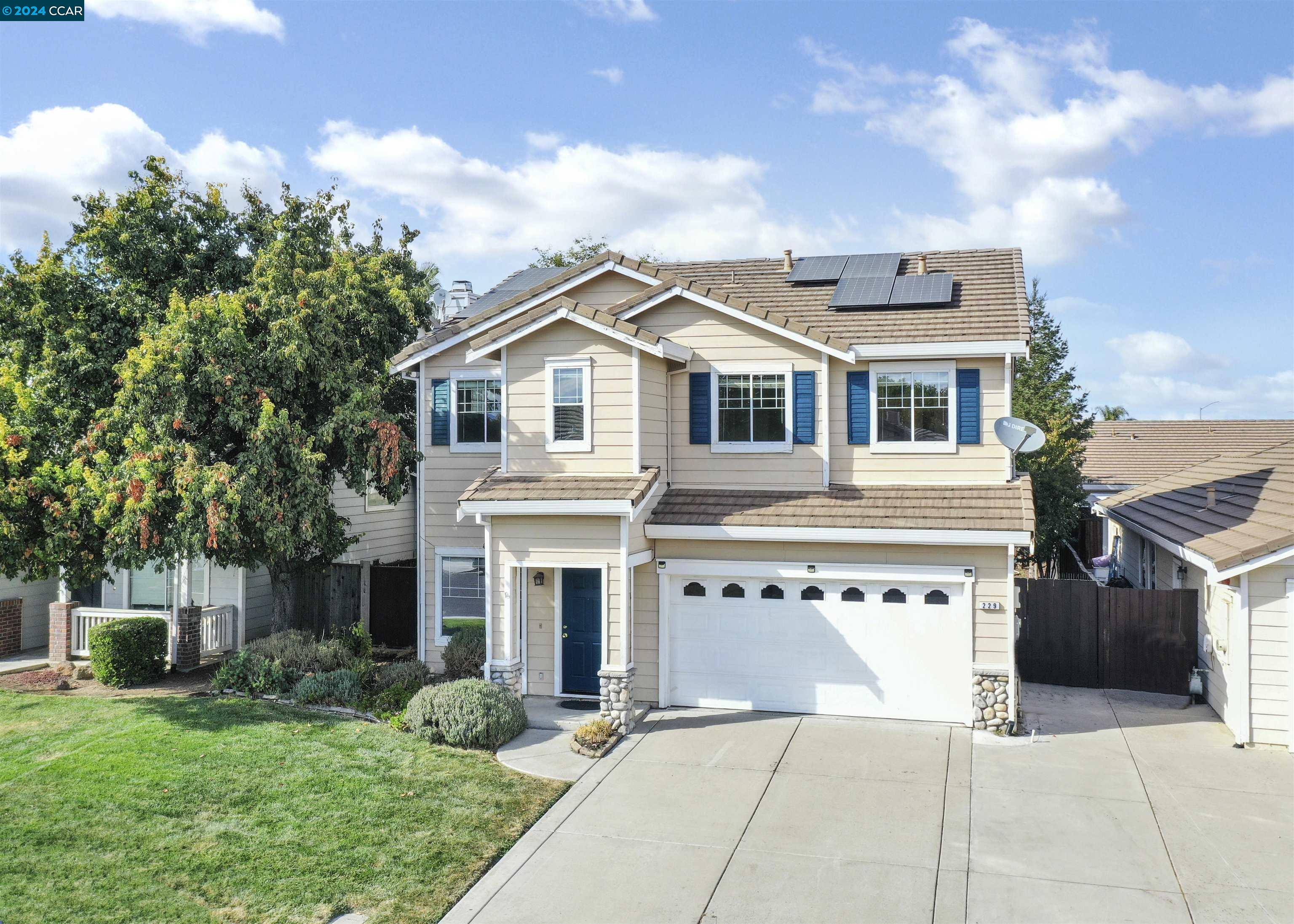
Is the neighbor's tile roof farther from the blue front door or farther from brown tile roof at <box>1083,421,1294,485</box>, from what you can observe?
brown tile roof at <box>1083,421,1294,485</box>

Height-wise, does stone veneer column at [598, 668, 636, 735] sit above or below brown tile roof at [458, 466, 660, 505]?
below

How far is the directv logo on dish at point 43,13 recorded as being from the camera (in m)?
12.0

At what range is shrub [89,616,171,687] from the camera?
15.3m

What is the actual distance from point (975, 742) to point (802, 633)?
109 inches

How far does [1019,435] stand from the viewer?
528 inches

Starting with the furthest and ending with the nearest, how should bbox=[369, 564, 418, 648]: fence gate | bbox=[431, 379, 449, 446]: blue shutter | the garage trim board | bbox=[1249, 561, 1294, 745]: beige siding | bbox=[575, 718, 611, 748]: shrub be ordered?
bbox=[369, 564, 418, 648]: fence gate → bbox=[431, 379, 449, 446]: blue shutter → the garage trim board → bbox=[575, 718, 611, 748]: shrub → bbox=[1249, 561, 1294, 745]: beige siding

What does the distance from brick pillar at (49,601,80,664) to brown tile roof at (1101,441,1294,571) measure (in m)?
18.6

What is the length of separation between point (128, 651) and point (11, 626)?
15.2ft

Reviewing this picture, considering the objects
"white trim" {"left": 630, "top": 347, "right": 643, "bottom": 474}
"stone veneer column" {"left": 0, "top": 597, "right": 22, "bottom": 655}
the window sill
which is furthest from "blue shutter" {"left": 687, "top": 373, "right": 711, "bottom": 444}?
"stone veneer column" {"left": 0, "top": 597, "right": 22, "bottom": 655}

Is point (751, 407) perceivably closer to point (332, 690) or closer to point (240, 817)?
point (332, 690)

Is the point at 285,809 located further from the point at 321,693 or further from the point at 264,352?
the point at 264,352

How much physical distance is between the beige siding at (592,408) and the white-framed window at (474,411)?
1484 millimetres

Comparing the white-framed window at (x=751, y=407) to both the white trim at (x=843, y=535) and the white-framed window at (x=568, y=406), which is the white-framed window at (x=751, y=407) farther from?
the white-framed window at (x=568, y=406)

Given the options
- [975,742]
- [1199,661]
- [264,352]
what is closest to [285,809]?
[264,352]
